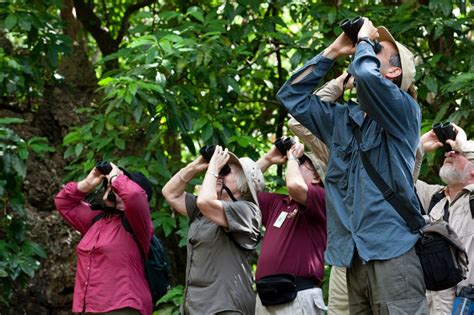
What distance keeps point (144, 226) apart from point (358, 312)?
98.3 inches

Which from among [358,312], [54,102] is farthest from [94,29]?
[358,312]

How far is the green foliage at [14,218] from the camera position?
7.53 metres

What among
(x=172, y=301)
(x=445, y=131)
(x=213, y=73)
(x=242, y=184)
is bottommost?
(x=172, y=301)

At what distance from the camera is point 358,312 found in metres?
3.90

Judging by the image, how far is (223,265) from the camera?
5.38m

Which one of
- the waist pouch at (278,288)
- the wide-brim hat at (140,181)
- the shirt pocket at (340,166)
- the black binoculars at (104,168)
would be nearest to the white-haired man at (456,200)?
the waist pouch at (278,288)

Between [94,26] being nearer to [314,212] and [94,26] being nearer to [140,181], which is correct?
[140,181]

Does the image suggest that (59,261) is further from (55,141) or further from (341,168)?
(341,168)

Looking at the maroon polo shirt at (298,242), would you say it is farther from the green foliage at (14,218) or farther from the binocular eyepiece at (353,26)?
the green foliage at (14,218)

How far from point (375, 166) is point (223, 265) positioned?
172cm

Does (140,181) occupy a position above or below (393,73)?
below

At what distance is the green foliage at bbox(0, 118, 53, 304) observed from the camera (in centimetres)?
753

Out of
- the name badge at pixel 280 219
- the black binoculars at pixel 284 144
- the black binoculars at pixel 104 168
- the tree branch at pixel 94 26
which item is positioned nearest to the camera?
the name badge at pixel 280 219

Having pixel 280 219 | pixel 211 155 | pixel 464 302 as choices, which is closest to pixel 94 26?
pixel 211 155
